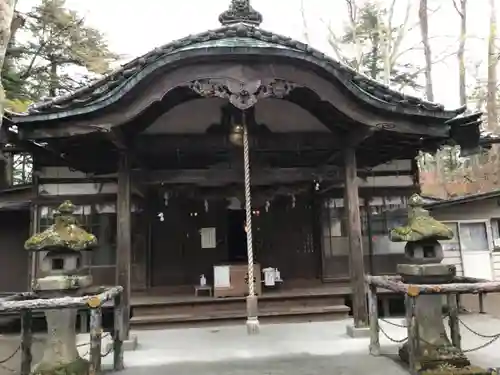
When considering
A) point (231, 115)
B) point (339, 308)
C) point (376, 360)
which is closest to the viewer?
point (376, 360)

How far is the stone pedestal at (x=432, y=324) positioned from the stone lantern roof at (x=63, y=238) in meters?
4.18

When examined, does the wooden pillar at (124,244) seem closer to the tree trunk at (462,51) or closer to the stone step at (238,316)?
the stone step at (238,316)

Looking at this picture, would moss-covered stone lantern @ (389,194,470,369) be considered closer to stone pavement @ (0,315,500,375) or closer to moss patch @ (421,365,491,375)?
moss patch @ (421,365,491,375)

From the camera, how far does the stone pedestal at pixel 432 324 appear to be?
5.11 metres

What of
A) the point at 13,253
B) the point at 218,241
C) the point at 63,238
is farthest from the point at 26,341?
the point at 13,253

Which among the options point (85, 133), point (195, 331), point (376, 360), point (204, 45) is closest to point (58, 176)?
point (85, 133)

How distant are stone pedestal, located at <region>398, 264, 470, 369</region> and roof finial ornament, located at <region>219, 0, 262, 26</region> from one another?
509 centimetres

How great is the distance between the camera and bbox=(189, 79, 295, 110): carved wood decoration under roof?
19.3ft

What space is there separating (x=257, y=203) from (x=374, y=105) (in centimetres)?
446

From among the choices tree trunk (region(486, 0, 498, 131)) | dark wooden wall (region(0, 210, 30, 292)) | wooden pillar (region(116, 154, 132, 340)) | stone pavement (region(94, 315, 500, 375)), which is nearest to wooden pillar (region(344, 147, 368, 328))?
stone pavement (region(94, 315, 500, 375))

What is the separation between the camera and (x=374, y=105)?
653cm

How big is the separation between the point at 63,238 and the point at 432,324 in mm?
4655

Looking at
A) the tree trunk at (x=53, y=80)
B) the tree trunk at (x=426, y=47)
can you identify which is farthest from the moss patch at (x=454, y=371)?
the tree trunk at (x=426, y=47)

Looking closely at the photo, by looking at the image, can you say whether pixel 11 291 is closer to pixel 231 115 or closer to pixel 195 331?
pixel 195 331
